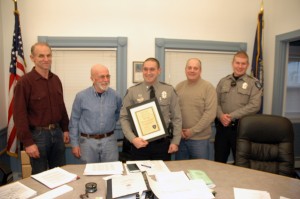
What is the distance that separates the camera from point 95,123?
2.18 m

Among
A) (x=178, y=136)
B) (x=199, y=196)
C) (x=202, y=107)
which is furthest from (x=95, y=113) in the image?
(x=199, y=196)

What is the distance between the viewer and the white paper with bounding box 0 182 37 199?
1310 mm

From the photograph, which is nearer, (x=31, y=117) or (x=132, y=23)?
(x=31, y=117)

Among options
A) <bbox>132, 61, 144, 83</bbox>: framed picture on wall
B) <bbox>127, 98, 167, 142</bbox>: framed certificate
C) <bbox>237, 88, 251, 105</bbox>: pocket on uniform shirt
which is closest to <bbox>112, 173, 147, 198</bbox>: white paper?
<bbox>127, 98, 167, 142</bbox>: framed certificate

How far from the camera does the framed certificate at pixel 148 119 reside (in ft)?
6.88

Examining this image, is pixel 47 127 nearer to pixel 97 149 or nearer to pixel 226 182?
pixel 97 149

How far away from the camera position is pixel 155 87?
226 centimetres

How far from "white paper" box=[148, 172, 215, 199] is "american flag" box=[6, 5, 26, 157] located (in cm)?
222

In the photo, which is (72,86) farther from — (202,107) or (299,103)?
(299,103)

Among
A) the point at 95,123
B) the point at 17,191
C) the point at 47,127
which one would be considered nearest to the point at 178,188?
the point at 17,191

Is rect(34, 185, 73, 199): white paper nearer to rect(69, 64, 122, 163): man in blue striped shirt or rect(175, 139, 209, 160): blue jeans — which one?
rect(69, 64, 122, 163): man in blue striped shirt

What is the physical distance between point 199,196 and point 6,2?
3322mm

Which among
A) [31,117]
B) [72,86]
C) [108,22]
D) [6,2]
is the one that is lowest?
[31,117]

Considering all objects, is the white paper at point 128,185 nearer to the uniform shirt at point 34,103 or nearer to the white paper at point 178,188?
the white paper at point 178,188
